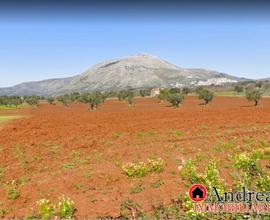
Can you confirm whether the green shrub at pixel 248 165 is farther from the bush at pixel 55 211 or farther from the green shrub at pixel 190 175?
the bush at pixel 55 211

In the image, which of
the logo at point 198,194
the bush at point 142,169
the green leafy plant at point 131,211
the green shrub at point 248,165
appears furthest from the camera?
the bush at point 142,169

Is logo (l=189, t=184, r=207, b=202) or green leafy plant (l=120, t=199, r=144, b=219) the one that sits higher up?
logo (l=189, t=184, r=207, b=202)

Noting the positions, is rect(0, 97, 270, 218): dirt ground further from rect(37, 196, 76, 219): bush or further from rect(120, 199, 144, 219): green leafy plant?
rect(37, 196, 76, 219): bush

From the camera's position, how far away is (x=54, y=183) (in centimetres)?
1427

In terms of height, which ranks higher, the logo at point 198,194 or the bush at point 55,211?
the logo at point 198,194

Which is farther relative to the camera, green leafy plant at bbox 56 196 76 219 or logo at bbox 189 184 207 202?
green leafy plant at bbox 56 196 76 219

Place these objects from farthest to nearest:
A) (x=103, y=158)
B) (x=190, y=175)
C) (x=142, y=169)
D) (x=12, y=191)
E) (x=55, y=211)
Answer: (x=103, y=158), (x=142, y=169), (x=12, y=191), (x=190, y=175), (x=55, y=211)

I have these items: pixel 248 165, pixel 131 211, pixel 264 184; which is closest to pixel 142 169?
pixel 248 165

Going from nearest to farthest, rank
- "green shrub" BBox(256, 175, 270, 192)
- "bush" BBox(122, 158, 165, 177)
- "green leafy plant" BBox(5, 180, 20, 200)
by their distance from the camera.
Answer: "green shrub" BBox(256, 175, 270, 192)
"green leafy plant" BBox(5, 180, 20, 200)
"bush" BBox(122, 158, 165, 177)

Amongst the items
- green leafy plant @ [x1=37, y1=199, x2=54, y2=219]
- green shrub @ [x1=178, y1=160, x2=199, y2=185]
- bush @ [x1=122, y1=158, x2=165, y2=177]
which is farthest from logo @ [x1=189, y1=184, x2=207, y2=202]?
bush @ [x1=122, y1=158, x2=165, y2=177]

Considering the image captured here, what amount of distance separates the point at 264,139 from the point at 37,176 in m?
13.5

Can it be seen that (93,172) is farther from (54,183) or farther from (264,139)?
(264,139)

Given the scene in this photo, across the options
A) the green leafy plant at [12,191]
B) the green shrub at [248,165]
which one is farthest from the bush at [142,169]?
the green leafy plant at [12,191]

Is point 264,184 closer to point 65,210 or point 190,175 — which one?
point 190,175
